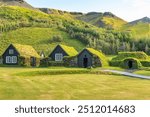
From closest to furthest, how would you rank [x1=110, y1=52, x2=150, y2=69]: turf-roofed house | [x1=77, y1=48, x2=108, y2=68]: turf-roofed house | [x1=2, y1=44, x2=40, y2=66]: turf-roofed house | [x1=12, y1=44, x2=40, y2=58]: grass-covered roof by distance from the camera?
[x1=110, y1=52, x2=150, y2=69]: turf-roofed house → [x1=77, y1=48, x2=108, y2=68]: turf-roofed house → [x1=2, y1=44, x2=40, y2=66]: turf-roofed house → [x1=12, y1=44, x2=40, y2=58]: grass-covered roof


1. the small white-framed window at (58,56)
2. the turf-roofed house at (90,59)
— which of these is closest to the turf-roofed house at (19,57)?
the small white-framed window at (58,56)

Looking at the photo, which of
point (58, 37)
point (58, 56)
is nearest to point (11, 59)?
point (58, 56)

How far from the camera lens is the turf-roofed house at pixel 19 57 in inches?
2968

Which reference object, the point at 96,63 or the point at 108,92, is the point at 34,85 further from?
the point at 96,63

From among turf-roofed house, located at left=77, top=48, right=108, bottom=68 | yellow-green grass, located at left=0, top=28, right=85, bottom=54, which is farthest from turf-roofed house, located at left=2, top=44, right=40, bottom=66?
yellow-green grass, located at left=0, top=28, right=85, bottom=54

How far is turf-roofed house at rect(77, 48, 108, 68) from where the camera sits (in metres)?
69.2

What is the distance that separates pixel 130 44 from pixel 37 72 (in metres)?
60.4

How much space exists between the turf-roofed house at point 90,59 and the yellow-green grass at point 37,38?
2844 centimetres

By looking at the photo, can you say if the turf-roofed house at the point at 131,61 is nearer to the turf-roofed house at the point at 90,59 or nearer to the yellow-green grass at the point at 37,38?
the turf-roofed house at the point at 90,59

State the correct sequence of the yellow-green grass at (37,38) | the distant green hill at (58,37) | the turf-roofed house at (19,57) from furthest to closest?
the yellow-green grass at (37,38) → the distant green hill at (58,37) → the turf-roofed house at (19,57)

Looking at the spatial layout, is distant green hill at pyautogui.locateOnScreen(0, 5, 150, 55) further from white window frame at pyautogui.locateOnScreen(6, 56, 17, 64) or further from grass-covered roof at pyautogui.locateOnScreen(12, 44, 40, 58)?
white window frame at pyautogui.locateOnScreen(6, 56, 17, 64)

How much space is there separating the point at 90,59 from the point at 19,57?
1438 cm

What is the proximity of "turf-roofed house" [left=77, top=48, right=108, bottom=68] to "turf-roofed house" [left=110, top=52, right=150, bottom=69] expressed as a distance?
245 cm

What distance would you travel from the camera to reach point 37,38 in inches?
4498
